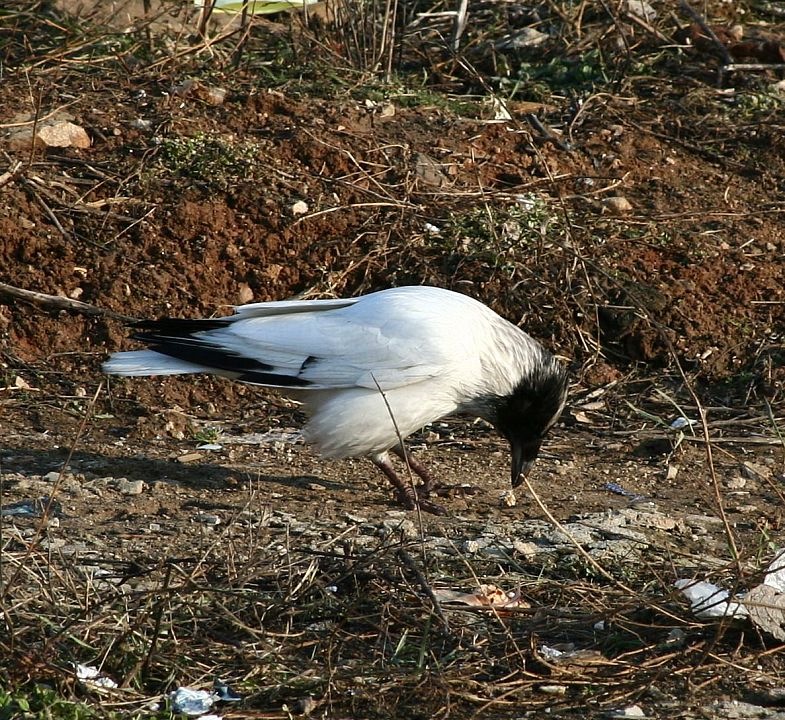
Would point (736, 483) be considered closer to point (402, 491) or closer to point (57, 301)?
point (402, 491)

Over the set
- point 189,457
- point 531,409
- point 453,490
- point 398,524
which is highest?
point 531,409

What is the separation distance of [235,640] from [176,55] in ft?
16.8

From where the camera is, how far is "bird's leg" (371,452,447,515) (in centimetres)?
567

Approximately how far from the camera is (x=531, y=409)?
5.80 m

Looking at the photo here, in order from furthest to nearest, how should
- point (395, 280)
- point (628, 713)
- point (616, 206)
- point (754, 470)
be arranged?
point (616, 206), point (395, 280), point (754, 470), point (628, 713)

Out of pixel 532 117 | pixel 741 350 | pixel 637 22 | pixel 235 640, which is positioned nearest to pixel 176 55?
pixel 532 117

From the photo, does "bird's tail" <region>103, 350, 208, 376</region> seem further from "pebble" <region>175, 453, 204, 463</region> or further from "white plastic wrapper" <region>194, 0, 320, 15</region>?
"white plastic wrapper" <region>194, 0, 320, 15</region>

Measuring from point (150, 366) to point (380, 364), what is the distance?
40.3 inches

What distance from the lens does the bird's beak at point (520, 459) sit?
19.2 feet

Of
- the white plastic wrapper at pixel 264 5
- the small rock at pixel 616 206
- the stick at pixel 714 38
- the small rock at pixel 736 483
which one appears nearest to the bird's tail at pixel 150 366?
the small rock at pixel 736 483

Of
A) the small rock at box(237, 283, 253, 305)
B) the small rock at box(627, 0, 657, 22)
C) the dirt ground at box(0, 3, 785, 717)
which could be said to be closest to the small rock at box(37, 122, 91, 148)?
the dirt ground at box(0, 3, 785, 717)

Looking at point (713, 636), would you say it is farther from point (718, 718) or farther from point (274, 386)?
point (274, 386)

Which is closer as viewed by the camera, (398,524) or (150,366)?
(398,524)

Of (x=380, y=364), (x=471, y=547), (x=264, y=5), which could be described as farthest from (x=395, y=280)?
(x=264, y=5)
